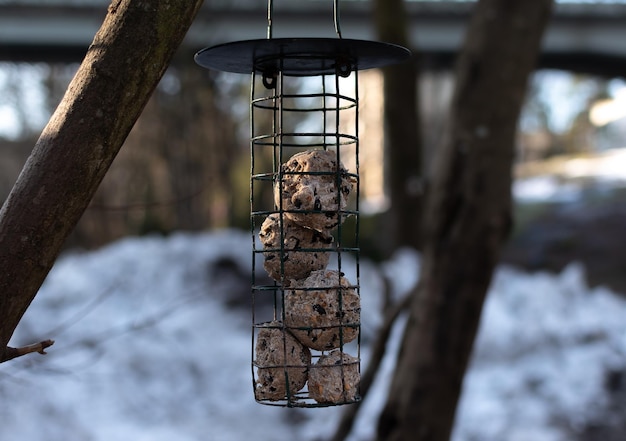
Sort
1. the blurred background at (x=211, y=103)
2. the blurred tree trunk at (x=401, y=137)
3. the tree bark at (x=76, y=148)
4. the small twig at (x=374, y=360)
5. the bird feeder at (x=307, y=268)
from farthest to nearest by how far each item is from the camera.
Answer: the blurred background at (x=211, y=103)
the blurred tree trunk at (x=401, y=137)
the small twig at (x=374, y=360)
the bird feeder at (x=307, y=268)
the tree bark at (x=76, y=148)

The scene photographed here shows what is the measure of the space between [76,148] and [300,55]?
30.5 inches

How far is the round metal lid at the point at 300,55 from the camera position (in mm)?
2414

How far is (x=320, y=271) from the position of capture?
2789 mm

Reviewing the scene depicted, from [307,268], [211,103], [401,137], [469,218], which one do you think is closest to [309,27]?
[211,103]

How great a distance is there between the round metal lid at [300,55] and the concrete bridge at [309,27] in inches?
449

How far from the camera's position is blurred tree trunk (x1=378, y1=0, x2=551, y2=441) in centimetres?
553

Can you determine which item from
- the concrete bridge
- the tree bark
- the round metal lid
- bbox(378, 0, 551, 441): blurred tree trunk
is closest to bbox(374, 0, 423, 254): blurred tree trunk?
the concrete bridge

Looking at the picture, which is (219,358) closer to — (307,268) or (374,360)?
(374,360)

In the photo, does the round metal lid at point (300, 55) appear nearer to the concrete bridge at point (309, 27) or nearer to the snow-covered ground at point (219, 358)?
the snow-covered ground at point (219, 358)

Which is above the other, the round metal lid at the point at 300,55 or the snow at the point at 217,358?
the round metal lid at the point at 300,55

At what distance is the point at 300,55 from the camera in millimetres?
2625

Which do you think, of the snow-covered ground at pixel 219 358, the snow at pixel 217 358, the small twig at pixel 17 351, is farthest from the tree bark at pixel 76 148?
the snow at pixel 217 358

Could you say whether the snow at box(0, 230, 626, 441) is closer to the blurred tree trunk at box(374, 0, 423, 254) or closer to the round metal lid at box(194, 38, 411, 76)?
the blurred tree trunk at box(374, 0, 423, 254)

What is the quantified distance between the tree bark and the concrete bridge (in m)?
11.9
